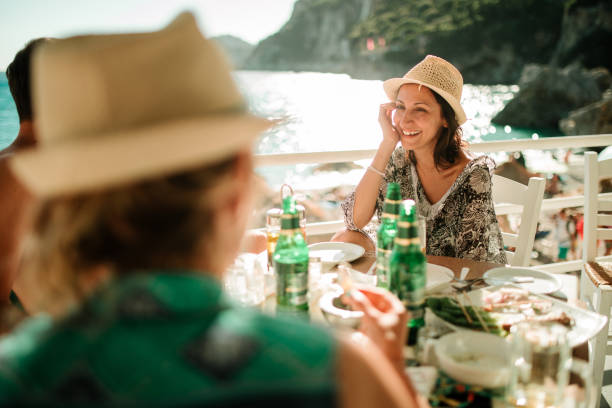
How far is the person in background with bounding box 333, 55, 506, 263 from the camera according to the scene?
2211mm

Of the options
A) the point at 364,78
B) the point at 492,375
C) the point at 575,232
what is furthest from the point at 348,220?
the point at 364,78

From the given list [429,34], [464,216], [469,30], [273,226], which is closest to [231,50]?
[273,226]

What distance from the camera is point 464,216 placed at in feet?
7.30

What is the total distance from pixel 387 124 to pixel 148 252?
217 centimetres

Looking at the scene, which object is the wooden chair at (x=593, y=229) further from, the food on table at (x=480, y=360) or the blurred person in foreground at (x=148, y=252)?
the blurred person in foreground at (x=148, y=252)

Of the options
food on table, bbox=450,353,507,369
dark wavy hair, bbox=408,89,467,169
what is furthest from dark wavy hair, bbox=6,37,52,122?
dark wavy hair, bbox=408,89,467,169

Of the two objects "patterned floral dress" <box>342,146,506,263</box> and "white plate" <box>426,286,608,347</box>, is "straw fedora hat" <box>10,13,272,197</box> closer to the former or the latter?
"white plate" <box>426,286,608,347</box>

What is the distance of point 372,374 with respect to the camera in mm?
535

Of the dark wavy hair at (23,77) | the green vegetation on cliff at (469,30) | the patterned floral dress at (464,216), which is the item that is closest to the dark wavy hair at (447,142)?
the patterned floral dress at (464,216)

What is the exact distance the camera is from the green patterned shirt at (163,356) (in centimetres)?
48

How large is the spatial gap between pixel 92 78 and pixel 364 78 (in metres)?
58.0

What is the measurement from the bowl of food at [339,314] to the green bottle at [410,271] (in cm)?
14

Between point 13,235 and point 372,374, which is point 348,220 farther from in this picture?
point 372,374

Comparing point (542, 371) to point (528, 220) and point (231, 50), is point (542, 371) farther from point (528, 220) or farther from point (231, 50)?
point (528, 220)
